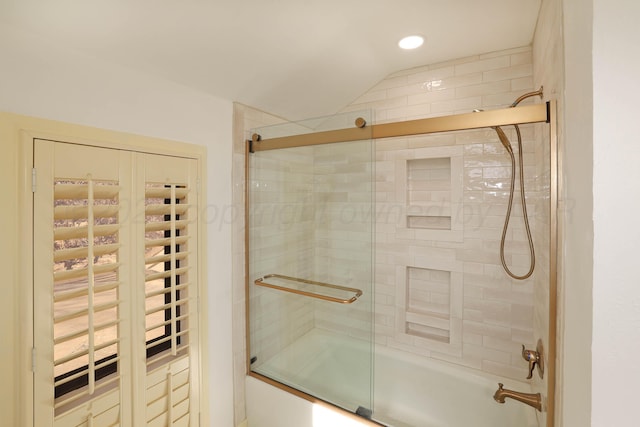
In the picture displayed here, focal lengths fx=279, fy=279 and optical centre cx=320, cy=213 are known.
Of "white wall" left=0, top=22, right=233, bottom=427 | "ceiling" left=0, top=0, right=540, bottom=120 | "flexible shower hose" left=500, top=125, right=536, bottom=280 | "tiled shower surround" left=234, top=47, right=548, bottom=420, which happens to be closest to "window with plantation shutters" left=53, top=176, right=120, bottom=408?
"white wall" left=0, top=22, right=233, bottom=427

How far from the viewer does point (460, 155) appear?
6.11 ft

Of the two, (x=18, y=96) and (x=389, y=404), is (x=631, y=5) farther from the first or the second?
(x=389, y=404)

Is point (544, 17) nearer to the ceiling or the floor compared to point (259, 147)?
nearer to the ceiling

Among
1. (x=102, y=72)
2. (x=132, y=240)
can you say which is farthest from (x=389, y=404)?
(x=102, y=72)

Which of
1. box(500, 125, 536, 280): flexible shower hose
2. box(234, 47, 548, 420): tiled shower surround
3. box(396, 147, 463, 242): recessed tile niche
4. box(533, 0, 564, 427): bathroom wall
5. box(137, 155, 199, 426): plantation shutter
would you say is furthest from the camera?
box(396, 147, 463, 242): recessed tile niche

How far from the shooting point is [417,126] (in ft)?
4.28

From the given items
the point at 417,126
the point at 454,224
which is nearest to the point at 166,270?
the point at 417,126

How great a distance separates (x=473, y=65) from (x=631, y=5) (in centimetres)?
130

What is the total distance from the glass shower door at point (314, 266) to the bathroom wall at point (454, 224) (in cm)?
60

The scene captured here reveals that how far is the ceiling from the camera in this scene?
1.05 m

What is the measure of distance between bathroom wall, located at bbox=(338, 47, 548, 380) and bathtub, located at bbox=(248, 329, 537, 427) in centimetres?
15

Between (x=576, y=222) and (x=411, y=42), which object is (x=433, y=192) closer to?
(x=411, y=42)

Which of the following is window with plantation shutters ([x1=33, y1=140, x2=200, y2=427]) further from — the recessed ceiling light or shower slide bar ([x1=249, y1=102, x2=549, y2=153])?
the recessed ceiling light

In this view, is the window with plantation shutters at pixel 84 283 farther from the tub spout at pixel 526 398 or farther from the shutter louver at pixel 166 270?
the tub spout at pixel 526 398
